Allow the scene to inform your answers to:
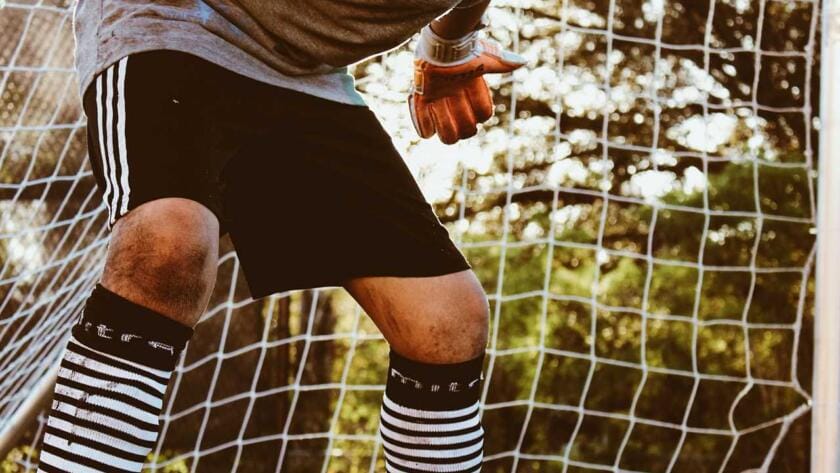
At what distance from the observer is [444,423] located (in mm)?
1161

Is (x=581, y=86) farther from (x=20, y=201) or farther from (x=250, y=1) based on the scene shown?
(x=250, y=1)

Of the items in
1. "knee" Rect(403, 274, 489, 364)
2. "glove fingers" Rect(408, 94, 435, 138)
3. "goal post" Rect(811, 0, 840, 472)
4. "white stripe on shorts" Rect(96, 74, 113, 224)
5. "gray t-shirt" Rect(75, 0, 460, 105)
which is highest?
"gray t-shirt" Rect(75, 0, 460, 105)

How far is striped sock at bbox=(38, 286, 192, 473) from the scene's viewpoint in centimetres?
87

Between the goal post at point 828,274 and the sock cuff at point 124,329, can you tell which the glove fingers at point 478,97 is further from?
the goal post at point 828,274

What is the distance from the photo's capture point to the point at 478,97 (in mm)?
1419

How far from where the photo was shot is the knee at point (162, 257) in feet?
2.94

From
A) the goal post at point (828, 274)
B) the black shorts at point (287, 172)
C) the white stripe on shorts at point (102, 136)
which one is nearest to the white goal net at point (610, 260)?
the goal post at point (828, 274)

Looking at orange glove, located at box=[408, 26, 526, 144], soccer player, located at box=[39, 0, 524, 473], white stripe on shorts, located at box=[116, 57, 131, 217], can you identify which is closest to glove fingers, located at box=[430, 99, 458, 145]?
orange glove, located at box=[408, 26, 526, 144]

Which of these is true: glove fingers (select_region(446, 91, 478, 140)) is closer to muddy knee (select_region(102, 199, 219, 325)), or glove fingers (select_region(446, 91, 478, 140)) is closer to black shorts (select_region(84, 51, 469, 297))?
black shorts (select_region(84, 51, 469, 297))

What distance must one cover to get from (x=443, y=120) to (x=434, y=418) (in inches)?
16.7

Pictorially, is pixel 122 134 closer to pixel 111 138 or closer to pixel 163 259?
pixel 111 138

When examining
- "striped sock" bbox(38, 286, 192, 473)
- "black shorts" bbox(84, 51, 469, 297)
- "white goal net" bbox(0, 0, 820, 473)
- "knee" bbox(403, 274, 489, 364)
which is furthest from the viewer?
"white goal net" bbox(0, 0, 820, 473)

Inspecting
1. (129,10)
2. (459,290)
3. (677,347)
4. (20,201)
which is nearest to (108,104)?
(129,10)

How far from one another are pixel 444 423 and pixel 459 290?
0.14 m
